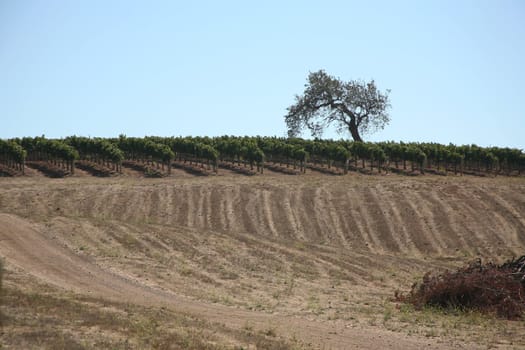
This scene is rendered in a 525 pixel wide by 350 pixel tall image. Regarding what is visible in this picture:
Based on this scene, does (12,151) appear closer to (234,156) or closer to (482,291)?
(234,156)

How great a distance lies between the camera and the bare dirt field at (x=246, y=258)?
1833 cm

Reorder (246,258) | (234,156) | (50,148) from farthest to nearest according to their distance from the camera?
(234,156) → (50,148) → (246,258)

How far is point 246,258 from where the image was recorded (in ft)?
119

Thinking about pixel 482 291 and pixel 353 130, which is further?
pixel 353 130

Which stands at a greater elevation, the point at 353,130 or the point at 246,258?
the point at 353,130

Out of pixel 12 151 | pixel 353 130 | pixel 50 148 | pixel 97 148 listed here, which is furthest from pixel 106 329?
pixel 353 130

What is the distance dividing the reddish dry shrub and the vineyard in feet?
186

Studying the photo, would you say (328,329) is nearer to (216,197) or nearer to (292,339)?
(292,339)

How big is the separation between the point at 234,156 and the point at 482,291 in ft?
230

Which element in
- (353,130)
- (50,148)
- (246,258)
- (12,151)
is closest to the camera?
(246,258)

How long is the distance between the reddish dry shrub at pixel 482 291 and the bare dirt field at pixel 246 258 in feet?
3.45

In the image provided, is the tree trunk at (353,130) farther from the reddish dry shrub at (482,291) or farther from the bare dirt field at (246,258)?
the reddish dry shrub at (482,291)

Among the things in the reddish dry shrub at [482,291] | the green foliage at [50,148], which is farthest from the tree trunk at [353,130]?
the reddish dry shrub at [482,291]

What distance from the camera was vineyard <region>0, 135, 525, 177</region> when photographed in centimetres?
8112
